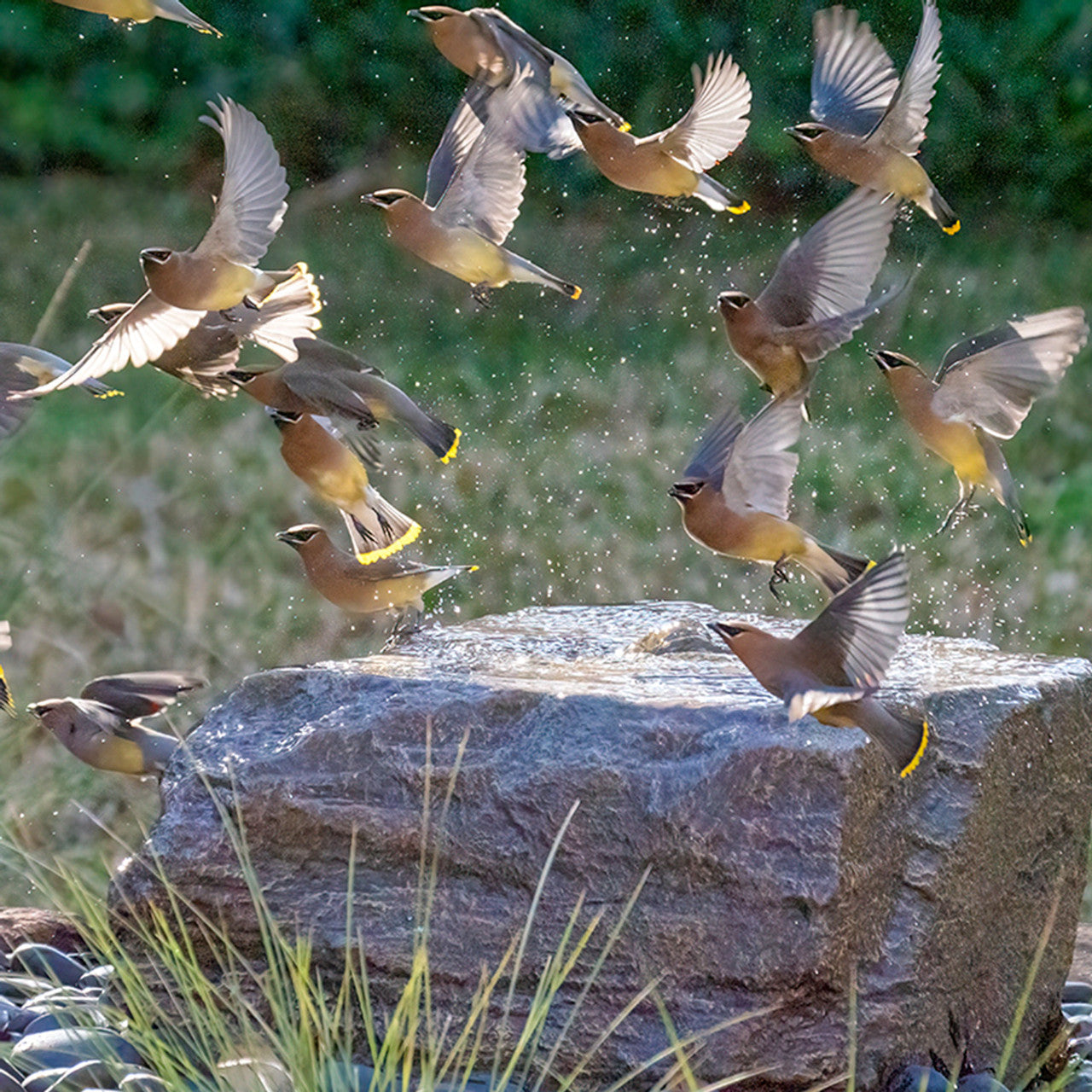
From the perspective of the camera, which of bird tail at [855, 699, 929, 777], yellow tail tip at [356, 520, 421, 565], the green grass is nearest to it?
bird tail at [855, 699, 929, 777]

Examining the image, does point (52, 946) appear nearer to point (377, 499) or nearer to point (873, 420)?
point (377, 499)

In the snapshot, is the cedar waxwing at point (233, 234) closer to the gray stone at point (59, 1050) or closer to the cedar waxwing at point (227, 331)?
the cedar waxwing at point (227, 331)

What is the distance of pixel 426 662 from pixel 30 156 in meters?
4.22

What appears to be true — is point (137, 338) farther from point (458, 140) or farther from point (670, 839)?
point (670, 839)

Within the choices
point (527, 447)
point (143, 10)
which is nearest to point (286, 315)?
point (143, 10)

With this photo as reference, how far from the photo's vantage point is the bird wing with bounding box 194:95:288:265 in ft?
4.28

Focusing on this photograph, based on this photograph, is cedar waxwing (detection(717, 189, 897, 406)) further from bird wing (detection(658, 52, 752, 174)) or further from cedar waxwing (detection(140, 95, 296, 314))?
cedar waxwing (detection(140, 95, 296, 314))

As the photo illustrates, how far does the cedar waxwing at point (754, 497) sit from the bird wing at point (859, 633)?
0.51 feet

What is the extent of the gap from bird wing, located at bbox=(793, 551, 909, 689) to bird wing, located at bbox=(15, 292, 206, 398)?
53cm

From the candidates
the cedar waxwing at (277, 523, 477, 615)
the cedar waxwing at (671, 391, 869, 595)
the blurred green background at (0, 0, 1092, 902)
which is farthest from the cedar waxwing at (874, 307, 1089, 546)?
the blurred green background at (0, 0, 1092, 902)

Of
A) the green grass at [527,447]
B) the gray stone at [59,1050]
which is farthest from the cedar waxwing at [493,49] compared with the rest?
the green grass at [527,447]

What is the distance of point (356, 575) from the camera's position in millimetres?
1871

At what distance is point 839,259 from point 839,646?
439 mm

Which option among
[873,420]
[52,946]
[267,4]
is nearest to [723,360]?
[873,420]
